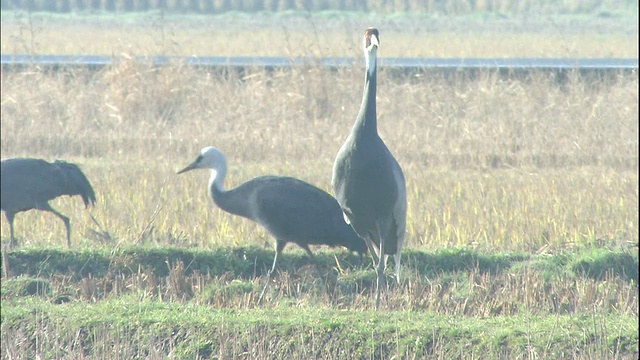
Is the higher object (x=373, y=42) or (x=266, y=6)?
(x=373, y=42)

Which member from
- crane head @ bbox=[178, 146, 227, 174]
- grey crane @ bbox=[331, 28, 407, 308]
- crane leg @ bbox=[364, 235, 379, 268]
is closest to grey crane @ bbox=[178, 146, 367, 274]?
crane leg @ bbox=[364, 235, 379, 268]

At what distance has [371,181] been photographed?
21.2ft

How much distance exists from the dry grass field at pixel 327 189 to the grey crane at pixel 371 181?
0.43 meters

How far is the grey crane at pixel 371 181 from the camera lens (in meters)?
6.41

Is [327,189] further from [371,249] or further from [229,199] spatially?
[371,249]

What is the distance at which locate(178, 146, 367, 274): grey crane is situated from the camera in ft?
24.4

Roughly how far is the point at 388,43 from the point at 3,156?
56.6 feet

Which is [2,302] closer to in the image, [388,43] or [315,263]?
[315,263]

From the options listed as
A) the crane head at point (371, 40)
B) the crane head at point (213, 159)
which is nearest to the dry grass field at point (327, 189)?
the crane head at point (213, 159)

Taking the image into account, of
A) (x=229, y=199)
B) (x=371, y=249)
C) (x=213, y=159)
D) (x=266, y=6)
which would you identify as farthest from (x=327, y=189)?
(x=266, y=6)

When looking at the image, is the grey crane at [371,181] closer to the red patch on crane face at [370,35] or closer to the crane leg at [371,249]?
the red patch on crane face at [370,35]

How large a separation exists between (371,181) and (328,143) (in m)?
6.38

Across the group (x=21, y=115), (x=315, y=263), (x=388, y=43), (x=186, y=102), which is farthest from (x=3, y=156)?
(x=388, y=43)

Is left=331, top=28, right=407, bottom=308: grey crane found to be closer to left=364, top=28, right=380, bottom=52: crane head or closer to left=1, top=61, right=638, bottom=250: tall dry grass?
left=364, top=28, right=380, bottom=52: crane head
